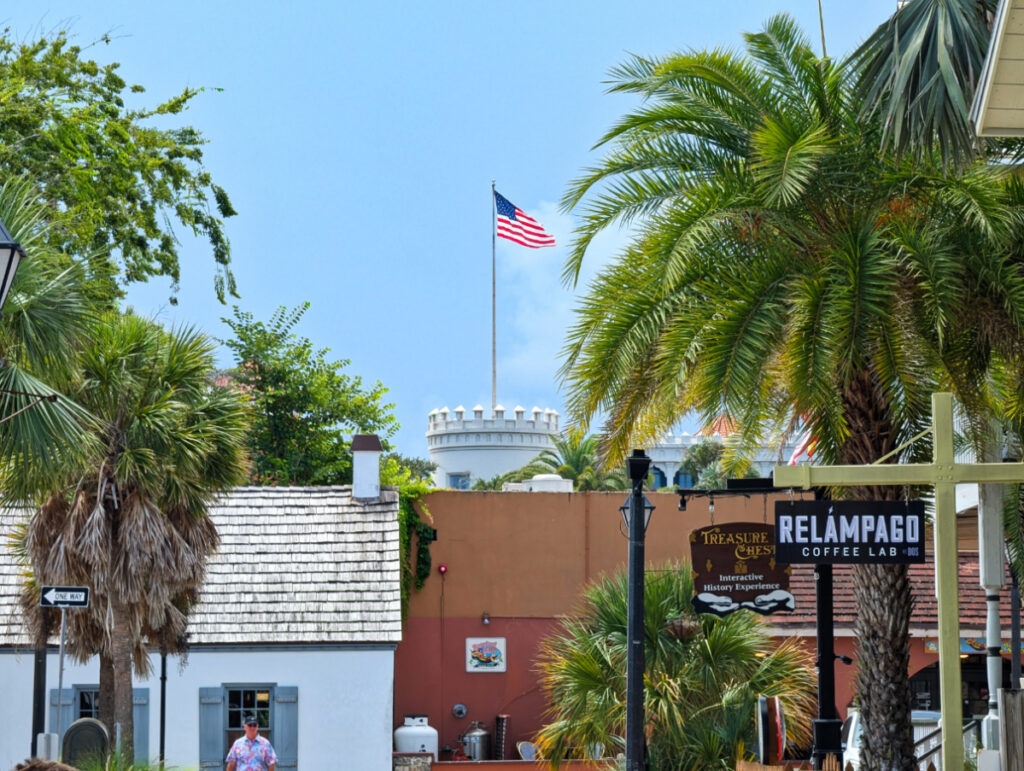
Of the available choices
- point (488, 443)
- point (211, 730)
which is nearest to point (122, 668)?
point (211, 730)

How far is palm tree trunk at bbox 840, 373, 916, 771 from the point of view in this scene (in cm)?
1180

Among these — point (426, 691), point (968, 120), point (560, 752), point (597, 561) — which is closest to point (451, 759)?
point (426, 691)

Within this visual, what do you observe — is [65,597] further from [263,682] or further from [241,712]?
[241,712]

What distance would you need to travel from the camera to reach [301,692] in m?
21.8

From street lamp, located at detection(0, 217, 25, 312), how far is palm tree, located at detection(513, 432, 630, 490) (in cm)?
4673

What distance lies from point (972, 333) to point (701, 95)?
3.26 m

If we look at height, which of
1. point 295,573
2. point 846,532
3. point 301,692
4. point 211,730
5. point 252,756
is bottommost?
point 211,730

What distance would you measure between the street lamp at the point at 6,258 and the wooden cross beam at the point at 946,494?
5.17 metres

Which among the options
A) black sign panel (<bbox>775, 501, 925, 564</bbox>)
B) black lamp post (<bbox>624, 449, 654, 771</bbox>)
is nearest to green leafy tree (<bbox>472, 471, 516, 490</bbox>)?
black lamp post (<bbox>624, 449, 654, 771</bbox>)

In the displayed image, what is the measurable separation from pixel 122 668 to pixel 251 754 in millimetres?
2344

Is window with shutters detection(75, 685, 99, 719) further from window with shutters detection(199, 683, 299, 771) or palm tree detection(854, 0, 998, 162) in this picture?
palm tree detection(854, 0, 998, 162)

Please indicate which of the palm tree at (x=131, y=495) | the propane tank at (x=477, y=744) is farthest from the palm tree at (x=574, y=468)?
the palm tree at (x=131, y=495)

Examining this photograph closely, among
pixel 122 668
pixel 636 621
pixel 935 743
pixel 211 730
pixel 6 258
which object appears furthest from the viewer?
pixel 211 730

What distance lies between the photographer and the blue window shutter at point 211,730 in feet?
70.8
